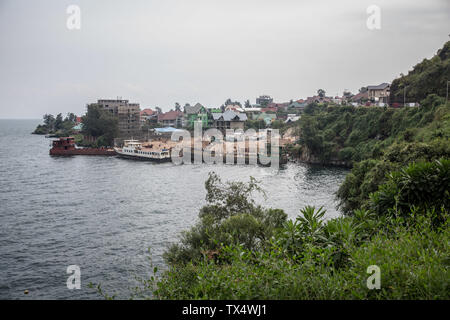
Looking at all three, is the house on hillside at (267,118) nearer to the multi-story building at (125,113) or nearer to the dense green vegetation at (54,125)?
the multi-story building at (125,113)

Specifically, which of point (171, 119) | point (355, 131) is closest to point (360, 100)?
point (355, 131)

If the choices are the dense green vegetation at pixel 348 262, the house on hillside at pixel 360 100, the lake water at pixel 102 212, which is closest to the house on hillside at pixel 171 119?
the house on hillside at pixel 360 100

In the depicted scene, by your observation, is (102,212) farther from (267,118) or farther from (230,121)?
(267,118)

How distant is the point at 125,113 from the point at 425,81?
4712 centimetres

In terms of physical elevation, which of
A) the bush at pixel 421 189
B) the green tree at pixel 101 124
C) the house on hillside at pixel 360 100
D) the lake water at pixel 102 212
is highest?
the house on hillside at pixel 360 100

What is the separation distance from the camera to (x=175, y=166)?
39.8 meters

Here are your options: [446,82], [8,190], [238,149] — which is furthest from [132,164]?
[446,82]

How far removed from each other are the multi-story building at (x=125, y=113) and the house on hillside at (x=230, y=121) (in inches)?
565

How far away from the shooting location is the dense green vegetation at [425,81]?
34781 millimetres

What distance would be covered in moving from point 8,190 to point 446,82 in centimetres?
3833

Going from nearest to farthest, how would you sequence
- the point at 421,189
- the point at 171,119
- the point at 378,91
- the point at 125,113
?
the point at 421,189 < the point at 378,91 < the point at 125,113 < the point at 171,119

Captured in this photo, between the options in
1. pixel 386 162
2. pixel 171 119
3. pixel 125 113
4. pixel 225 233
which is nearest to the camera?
pixel 225 233

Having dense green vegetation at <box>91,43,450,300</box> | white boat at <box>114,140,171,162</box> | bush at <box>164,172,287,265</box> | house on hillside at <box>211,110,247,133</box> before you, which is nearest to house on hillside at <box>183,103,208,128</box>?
house on hillside at <box>211,110,247,133</box>

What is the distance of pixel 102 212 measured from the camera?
2127 cm
